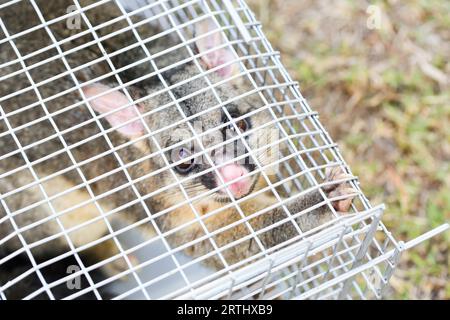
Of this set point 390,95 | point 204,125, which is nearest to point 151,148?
point 204,125

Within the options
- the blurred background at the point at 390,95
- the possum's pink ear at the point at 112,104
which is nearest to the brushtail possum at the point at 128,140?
the possum's pink ear at the point at 112,104

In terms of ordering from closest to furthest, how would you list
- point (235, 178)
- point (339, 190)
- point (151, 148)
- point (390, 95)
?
point (235, 178) → point (339, 190) → point (151, 148) → point (390, 95)

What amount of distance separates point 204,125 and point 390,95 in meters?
1.40

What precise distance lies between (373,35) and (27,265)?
208 cm

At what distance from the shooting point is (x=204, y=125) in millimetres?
2127

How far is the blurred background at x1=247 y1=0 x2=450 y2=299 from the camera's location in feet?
9.73

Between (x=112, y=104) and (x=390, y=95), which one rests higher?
(x=112, y=104)

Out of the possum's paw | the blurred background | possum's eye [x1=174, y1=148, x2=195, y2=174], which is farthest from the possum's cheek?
the blurred background

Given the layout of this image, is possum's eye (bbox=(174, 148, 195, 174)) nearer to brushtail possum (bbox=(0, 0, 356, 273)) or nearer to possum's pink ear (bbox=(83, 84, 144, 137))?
brushtail possum (bbox=(0, 0, 356, 273))

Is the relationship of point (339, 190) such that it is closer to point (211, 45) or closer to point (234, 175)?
point (234, 175)

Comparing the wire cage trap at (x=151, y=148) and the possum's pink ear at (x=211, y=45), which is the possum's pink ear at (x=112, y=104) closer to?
the wire cage trap at (x=151, y=148)
